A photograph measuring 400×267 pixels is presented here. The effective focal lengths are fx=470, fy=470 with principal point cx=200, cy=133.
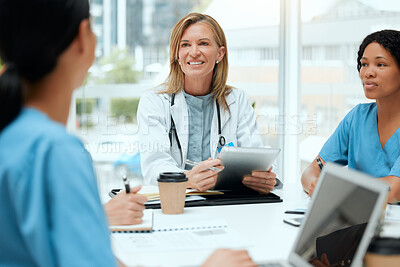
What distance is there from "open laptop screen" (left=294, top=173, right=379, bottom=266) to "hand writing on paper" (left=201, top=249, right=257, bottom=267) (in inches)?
5.3

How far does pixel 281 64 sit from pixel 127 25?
1.38 meters

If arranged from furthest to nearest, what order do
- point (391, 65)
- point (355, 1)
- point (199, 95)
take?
1. point (355, 1)
2. point (199, 95)
3. point (391, 65)

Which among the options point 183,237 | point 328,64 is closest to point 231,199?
A: point 183,237

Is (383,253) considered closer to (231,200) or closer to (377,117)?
(231,200)

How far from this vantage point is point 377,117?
2002 mm

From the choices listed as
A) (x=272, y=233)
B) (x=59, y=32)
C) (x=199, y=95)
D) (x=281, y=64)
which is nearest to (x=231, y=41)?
(x=281, y=64)

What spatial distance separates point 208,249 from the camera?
1.17 m

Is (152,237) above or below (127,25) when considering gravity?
below

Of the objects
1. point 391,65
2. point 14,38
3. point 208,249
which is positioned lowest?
point 208,249

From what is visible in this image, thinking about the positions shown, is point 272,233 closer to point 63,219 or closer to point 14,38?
point 63,219

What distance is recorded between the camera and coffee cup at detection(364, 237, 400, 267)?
3.08 feet

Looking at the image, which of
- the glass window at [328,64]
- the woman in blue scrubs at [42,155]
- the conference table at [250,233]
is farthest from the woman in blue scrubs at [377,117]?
the glass window at [328,64]

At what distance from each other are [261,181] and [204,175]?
0.23m

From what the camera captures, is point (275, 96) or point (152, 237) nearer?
point (152, 237)
